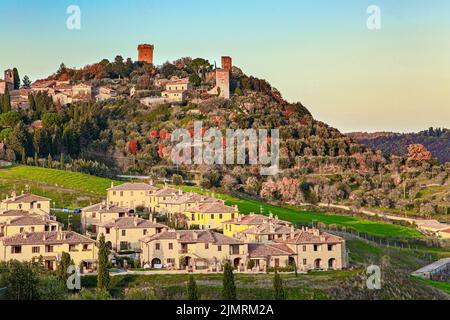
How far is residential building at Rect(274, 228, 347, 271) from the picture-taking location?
2122 inches

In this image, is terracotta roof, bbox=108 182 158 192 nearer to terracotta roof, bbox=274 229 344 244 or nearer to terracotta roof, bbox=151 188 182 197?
terracotta roof, bbox=151 188 182 197

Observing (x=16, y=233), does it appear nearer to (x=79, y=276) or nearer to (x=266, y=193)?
(x=79, y=276)

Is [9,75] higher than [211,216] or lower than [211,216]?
higher

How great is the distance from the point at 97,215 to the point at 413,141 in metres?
112

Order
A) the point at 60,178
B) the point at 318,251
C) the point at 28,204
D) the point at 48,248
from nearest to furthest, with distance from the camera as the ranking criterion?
the point at 48,248 < the point at 318,251 < the point at 28,204 < the point at 60,178

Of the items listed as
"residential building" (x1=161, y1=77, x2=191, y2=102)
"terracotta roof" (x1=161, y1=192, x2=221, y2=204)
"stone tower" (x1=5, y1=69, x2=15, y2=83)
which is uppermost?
"stone tower" (x1=5, y1=69, x2=15, y2=83)

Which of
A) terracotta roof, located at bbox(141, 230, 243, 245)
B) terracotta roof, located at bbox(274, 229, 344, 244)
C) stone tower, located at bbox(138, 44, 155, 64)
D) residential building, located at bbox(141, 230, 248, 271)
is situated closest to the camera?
residential building, located at bbox(141, 230, 248, 271)

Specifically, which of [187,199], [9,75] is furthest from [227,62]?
[187,199]

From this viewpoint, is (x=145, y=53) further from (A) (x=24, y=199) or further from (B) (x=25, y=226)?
(B) (x=25, y=226)

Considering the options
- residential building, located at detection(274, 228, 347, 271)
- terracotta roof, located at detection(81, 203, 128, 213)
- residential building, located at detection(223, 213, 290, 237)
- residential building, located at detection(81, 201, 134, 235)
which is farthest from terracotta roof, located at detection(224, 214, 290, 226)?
terracotta roof, located at detection(81, 203, 128, 213)

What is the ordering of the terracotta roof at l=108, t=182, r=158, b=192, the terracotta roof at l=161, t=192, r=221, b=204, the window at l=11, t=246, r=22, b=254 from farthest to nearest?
the terracotta roof at l=108, t=182, r=158, b=192 < the terracotta roof at l=161, t=192, r=221, b=204 < the window at l=11, t=246, r=22, b=254

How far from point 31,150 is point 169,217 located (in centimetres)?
3279

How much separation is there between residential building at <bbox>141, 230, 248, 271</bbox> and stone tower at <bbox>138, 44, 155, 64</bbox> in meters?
119

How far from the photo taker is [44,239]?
51969 mm
